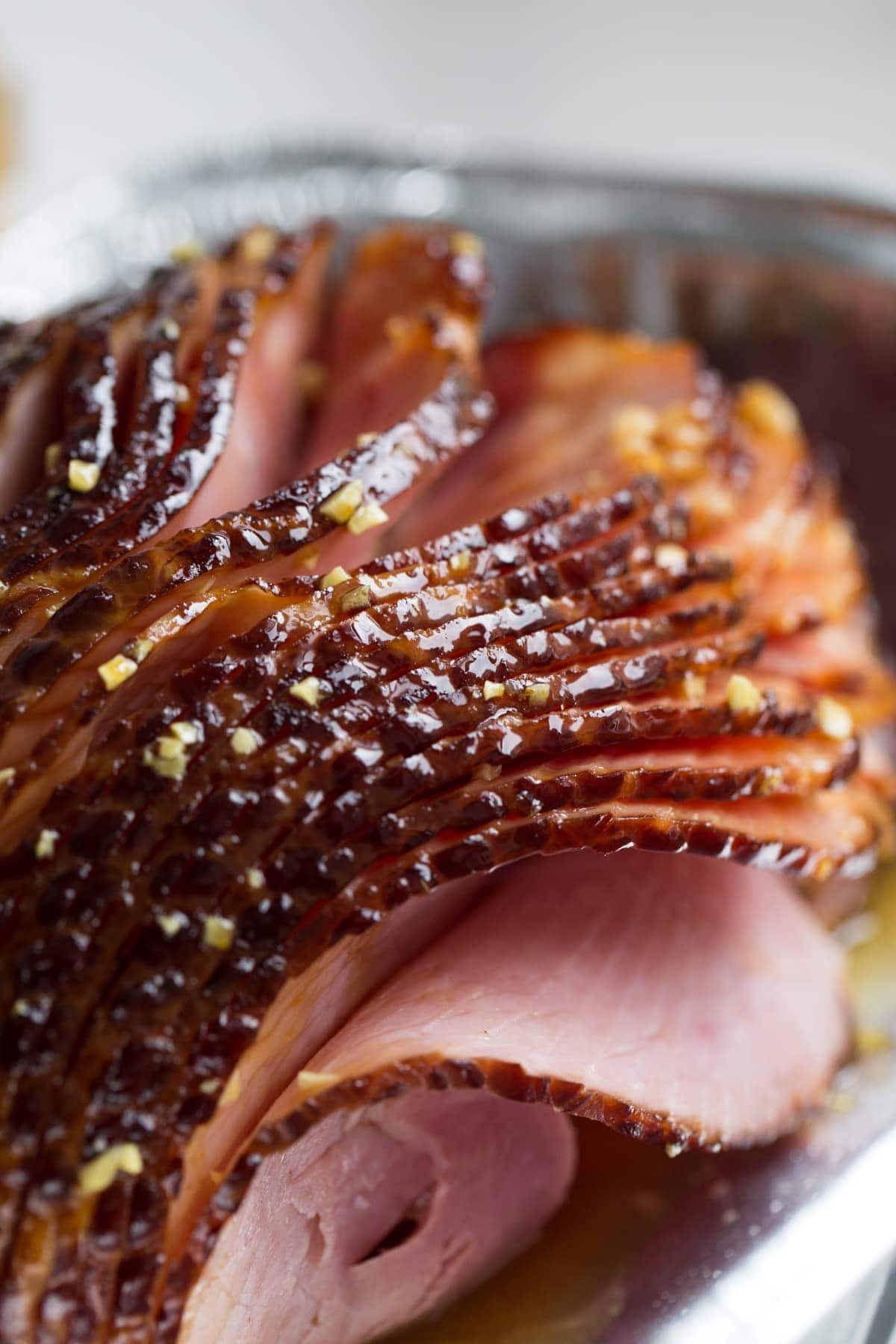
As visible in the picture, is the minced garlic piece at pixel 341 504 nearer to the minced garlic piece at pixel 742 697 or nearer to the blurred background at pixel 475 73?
the minced garlic piece at pixel 742 697

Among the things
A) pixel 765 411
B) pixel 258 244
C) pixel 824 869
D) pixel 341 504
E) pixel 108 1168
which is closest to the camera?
pixel 108 1168

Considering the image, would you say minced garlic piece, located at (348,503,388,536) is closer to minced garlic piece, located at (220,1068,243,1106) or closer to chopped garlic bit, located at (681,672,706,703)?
chopped garlic bit, located at (681,672,706,703)

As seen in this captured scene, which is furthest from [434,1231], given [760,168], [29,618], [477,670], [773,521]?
[760,168]

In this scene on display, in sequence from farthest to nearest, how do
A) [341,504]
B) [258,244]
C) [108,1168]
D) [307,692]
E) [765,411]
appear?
[765,411]
[258,244]
[341,504]
[307,692]
[108,1168]

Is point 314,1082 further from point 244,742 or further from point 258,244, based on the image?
point 258,244

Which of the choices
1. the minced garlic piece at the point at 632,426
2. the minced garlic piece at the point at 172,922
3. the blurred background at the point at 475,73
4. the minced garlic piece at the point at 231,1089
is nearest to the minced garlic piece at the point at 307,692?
the minced garlic piece at the point at 172,922

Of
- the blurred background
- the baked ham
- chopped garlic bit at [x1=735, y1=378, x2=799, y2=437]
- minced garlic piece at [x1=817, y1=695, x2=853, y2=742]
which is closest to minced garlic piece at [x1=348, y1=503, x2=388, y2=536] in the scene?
the baked ham

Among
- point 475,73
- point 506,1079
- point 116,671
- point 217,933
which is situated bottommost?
point 506,1079

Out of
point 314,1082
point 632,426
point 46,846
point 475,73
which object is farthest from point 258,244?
point 475,73
